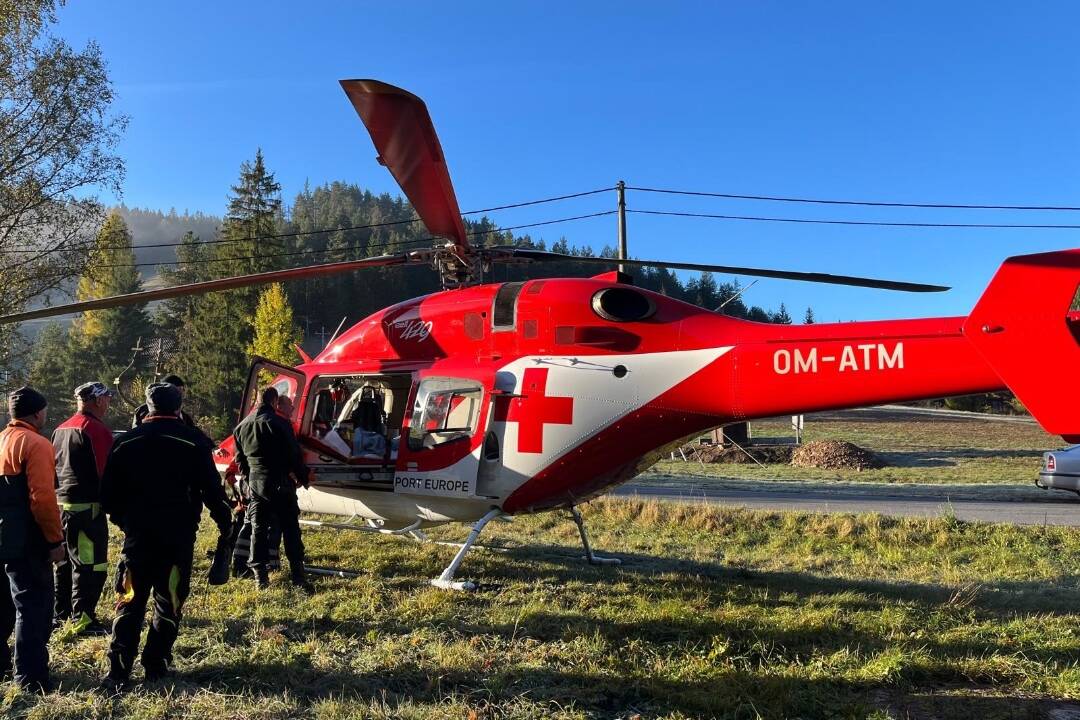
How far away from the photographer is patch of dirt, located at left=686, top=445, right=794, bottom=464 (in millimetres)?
27922

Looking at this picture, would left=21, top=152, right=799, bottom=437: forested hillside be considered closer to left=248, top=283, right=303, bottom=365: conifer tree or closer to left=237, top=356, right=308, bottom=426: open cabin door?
left=248, top=283, right=303, bottom=365: conifer tree

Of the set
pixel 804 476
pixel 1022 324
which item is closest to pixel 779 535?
pixel 1022 324

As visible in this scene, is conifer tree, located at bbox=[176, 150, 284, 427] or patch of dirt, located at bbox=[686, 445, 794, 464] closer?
patch of dirt, located at bbox=[686, 445, 794, 464]

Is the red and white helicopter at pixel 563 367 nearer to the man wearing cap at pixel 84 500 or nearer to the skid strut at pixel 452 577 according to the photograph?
the skid strut at pixel 452 577

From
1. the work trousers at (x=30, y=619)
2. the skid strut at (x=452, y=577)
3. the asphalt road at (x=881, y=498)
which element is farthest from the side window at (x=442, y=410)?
the asphalt road at (x=881, y=498)

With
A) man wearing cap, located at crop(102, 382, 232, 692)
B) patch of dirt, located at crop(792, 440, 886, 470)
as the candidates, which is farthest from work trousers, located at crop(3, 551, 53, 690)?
patch of dirt, located at crop(792, 440, 886, 470)

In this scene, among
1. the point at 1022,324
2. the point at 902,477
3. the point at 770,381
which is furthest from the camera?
the point at 902,477

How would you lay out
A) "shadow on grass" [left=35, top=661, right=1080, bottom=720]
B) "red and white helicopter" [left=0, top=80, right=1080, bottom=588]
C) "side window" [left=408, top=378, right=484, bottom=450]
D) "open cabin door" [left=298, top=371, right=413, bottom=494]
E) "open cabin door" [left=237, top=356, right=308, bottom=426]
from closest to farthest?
"shadow on grass" [left=35, top=661, right=1080, bottom=720] → "red and white helicopter" [left=0, top=80, right=1080, bottom=588] → "side window" [left=408, top=378, right=484, bottom=450] → "open cabin door" [left=298, top=371, right=413, bottom=494] → "open cabin door" [left=237, top=356, right=308, bottom=426]

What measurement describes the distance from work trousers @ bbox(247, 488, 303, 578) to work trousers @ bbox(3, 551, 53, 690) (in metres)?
2.59

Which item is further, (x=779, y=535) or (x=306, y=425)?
(x=779, y=535)

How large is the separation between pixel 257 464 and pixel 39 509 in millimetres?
2761

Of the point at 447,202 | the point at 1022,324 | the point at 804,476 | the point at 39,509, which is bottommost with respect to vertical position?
the point at 804,476

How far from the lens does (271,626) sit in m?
5.68

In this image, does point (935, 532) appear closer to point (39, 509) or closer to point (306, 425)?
point (306, 425)
